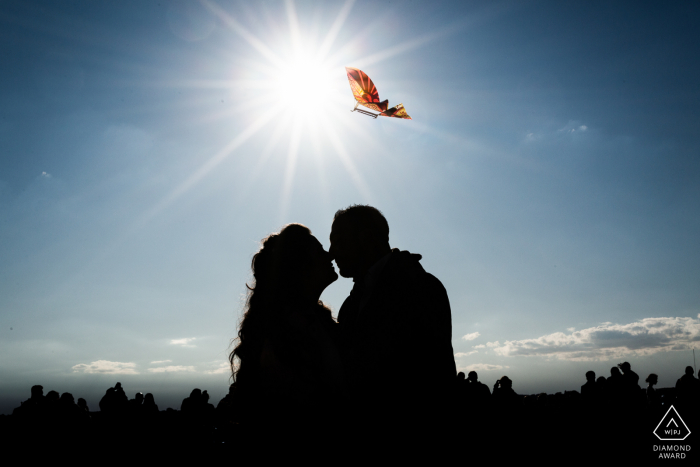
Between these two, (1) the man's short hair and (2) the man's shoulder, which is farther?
(1) the man's short hair

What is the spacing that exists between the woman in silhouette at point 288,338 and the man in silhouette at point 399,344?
6.0 inches

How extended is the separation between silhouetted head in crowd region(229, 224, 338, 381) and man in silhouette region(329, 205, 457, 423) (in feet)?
1.24

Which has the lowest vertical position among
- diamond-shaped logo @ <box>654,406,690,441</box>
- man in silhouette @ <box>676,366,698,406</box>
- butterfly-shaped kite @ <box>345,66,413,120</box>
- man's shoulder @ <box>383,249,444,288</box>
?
diamond-shaped logo @ <box>654,406,690,441</box>

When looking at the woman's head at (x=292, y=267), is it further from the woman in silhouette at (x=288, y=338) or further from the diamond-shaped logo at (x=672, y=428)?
the diamond-shaped logo at (x=672, y=428)

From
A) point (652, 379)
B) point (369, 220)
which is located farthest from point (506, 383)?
point (369, 220)

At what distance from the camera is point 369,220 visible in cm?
256

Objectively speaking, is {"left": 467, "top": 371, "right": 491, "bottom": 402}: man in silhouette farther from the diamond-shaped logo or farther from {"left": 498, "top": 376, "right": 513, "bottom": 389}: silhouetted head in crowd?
the diamond-shaped logo

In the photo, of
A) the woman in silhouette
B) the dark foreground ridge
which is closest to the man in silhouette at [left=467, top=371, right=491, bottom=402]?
the dark foreground ridge

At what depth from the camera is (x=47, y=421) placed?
6508 millimetres

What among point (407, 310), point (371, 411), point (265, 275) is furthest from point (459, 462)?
point (265, 275)

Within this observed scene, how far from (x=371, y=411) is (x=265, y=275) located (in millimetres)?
1147

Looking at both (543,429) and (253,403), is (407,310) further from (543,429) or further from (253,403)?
(543,429)

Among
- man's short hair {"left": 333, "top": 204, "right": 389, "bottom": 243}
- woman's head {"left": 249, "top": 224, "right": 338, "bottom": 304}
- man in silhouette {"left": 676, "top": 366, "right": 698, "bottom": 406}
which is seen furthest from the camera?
man in silhouette {"left": 676, "top": 366, "right": 698, "bottom": 406}

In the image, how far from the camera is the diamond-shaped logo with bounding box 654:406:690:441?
7039 mm
